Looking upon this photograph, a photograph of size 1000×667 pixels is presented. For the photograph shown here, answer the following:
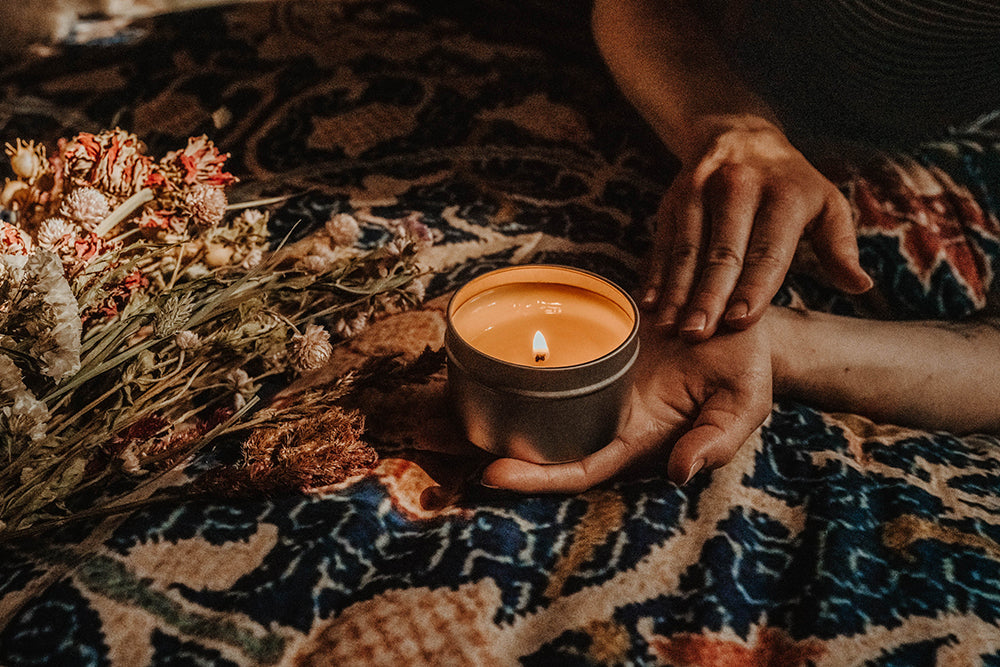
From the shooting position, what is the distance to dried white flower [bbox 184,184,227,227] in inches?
29.6

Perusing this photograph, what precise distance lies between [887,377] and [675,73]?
1.76 feet

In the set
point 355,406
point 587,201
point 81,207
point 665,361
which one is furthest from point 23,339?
point 587,201

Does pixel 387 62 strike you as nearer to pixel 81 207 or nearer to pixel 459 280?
pixel 459 280

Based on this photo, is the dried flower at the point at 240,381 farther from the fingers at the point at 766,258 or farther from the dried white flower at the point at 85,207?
the fingers at the point at 766,258

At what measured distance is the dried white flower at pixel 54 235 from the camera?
2.15 feet

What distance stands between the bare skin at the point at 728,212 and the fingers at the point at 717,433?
0.25 feet

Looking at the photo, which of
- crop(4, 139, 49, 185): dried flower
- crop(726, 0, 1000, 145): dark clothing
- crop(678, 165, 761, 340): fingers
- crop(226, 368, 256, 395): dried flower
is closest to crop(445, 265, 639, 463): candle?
crop(678, 165, 761, 340): fingers

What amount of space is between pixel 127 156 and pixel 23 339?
0.24 m

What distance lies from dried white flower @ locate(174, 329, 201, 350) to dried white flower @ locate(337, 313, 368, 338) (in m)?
0.17

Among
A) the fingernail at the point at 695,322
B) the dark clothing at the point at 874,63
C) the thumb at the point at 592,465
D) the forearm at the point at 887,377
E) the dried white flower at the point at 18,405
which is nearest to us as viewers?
the dried white flower at the point at 18,405

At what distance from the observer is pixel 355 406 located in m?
0.76

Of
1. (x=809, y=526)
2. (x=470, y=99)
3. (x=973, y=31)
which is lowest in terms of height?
(x=809, y=526)

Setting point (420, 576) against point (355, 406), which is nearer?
point (420, 576)

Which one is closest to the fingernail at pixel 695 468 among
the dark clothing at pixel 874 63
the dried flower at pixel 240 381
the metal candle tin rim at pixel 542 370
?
the metal candle tin rim at pixel 542 370
